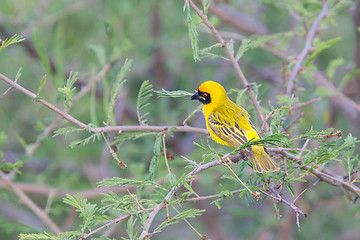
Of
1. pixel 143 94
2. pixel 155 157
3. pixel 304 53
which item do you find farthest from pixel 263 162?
pixel 304 53

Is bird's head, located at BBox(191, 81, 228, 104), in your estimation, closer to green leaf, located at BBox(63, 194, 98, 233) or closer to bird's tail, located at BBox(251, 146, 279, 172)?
bird's tail, located at BBox(251, 146, 279, 172)

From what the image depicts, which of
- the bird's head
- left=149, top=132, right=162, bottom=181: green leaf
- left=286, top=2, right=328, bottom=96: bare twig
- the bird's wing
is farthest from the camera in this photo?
the bird's head

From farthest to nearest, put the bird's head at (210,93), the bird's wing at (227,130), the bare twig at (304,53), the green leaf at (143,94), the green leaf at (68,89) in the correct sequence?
1. the bird's head at (210,93)
2. the bird's wing at (227,130)
3. the bare twig at (304,53)
4. the green leaf at (143,94)
5. the green leaf at (68,89)

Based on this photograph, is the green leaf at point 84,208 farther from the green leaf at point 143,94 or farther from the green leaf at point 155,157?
the green leaf at point 143,94

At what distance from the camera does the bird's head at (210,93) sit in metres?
3.81

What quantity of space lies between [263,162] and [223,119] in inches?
37.9

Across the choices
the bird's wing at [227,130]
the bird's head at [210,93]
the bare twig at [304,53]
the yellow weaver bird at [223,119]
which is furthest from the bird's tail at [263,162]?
the bird's head at [210,93]

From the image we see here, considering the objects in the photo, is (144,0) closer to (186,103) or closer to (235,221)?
(186,103)

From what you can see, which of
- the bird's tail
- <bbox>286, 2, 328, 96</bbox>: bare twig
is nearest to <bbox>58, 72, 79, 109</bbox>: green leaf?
the bird's tail

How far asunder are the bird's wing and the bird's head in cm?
16

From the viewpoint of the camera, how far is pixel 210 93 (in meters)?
3.88

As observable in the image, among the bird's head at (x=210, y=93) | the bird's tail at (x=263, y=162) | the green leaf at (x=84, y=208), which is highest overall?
the bird's head at (x=210, y=93)

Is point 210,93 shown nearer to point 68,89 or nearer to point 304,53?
point 304,53

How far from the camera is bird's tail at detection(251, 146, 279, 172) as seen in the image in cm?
275
